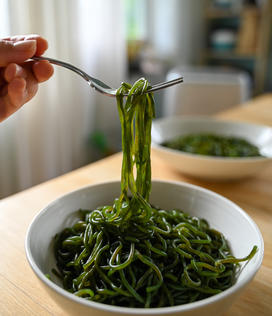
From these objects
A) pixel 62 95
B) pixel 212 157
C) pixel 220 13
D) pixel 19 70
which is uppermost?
pixel 220 13

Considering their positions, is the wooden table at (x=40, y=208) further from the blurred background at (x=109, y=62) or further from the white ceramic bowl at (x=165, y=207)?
the blurred background at (x=109, y=62)

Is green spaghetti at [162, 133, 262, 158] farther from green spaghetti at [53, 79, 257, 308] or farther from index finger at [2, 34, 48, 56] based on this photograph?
index finger at [2, 34, 48, 56]

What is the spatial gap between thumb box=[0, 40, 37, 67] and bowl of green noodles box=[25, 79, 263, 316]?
7.7 inches

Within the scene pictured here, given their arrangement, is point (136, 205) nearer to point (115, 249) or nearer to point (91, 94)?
point (115, 249)

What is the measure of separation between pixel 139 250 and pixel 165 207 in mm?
228

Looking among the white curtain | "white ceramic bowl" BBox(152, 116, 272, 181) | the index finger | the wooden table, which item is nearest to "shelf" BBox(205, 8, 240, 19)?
the white curtain

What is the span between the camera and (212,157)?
956 mm

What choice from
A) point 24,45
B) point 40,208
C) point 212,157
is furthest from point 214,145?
point 24,45

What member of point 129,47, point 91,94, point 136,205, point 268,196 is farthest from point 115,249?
point 129,47

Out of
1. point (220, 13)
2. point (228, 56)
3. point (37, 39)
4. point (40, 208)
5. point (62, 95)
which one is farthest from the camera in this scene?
point (228, 56)

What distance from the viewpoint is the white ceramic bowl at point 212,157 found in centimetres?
94

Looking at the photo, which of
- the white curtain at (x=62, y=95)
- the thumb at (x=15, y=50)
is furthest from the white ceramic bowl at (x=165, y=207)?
the white curtain at (x=62, y=95)

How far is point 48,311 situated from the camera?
1.84 feet

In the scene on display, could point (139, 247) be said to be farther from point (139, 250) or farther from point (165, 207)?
point (165, 207)
